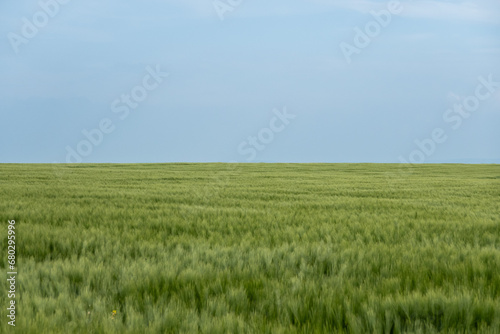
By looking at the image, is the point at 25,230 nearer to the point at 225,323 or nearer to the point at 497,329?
the point at 225,323

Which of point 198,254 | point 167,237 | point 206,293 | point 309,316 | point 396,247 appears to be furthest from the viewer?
point 167,237

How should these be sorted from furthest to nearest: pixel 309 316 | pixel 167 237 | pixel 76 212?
pixel 76 212 < pixel 167 237 < pixel 309 316

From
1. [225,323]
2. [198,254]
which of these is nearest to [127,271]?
[198,254]

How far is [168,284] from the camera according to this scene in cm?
323

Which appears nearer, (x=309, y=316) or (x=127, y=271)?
(x=309, y=316)

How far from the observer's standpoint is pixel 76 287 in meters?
3.29

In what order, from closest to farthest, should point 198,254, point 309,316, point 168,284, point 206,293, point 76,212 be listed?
point 309,316, point 206,293, point 168,284, point 198,254, point 76,212

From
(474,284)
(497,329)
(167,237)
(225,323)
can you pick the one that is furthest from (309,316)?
(167,237)

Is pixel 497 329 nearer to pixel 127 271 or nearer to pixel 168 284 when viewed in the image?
pixel 168 284

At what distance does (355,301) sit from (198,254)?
1.96 meters

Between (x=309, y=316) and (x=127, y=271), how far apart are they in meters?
1.76

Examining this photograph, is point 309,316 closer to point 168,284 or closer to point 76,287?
point 168,284

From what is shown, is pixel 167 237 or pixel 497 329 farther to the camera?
pixel 167 237

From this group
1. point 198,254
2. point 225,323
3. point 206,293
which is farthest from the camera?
point 198,254
